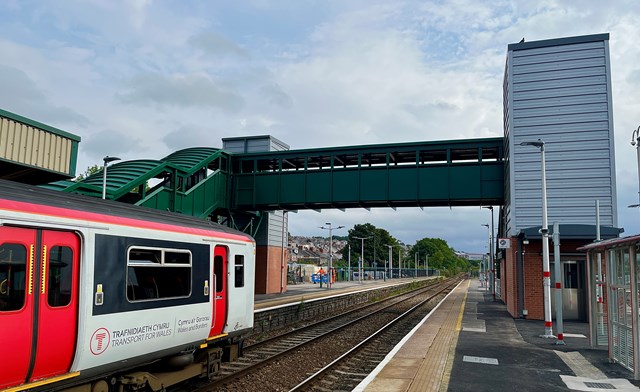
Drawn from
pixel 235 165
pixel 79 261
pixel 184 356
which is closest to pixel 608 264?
pixel 184 356

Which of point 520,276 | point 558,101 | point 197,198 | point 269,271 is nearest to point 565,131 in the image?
point 558,101

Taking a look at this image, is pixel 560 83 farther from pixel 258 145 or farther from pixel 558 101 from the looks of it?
pixel 258 145

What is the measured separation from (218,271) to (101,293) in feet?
11.2

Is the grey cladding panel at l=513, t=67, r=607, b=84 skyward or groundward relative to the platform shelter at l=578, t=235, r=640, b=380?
skyward

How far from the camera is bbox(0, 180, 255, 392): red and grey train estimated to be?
5.86m

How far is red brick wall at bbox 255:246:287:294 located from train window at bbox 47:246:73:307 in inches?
1132

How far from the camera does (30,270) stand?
5.99 m

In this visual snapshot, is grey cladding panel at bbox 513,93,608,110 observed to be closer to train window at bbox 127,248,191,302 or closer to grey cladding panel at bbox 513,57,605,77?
grey cladding panel at bbox 513,57,605,77

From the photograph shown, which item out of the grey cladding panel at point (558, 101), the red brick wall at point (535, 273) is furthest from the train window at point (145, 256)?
the grey cladding panel at point (558, 101)

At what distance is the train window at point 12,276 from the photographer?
5.69 metres

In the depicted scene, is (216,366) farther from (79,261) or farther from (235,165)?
(235,165)

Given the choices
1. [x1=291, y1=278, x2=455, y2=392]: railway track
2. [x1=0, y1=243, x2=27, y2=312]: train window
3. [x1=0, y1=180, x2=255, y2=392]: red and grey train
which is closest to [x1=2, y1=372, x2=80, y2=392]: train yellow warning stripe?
[x1=0, y1=180, x2=255, y2=392]: red and grey train

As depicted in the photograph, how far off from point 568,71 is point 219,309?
778 inches

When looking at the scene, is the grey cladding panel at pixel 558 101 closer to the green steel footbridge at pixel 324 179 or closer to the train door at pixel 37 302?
the green steel footbridge at pixel 324 179
